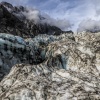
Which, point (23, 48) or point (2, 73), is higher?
point (23, 48)

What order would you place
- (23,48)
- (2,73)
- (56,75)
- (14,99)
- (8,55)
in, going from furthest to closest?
1. (23,48)
2. (8,55)
3. (2,73)
4. (56,75)
5. (14,99)

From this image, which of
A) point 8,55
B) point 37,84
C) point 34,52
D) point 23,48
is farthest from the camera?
point 34,52

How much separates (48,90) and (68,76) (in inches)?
176

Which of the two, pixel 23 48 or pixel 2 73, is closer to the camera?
pixel 2 73

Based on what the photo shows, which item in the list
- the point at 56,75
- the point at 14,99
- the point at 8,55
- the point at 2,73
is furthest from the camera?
the point at 8,55

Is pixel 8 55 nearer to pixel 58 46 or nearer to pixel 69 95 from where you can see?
pixel 58 46

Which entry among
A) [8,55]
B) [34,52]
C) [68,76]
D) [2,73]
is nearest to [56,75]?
[68,76]

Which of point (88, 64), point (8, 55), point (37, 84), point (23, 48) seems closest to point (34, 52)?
point (23, 48)

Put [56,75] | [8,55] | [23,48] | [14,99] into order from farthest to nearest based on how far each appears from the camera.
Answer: [23,48] → [8,55] → [56,75] → [14,99]

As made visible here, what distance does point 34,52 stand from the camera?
155ft

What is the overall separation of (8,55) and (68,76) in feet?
55.9

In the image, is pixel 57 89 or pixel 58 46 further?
pixel 58 46

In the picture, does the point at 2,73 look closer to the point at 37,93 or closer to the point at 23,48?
the point at 23,48

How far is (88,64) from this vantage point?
42531 millimetres
